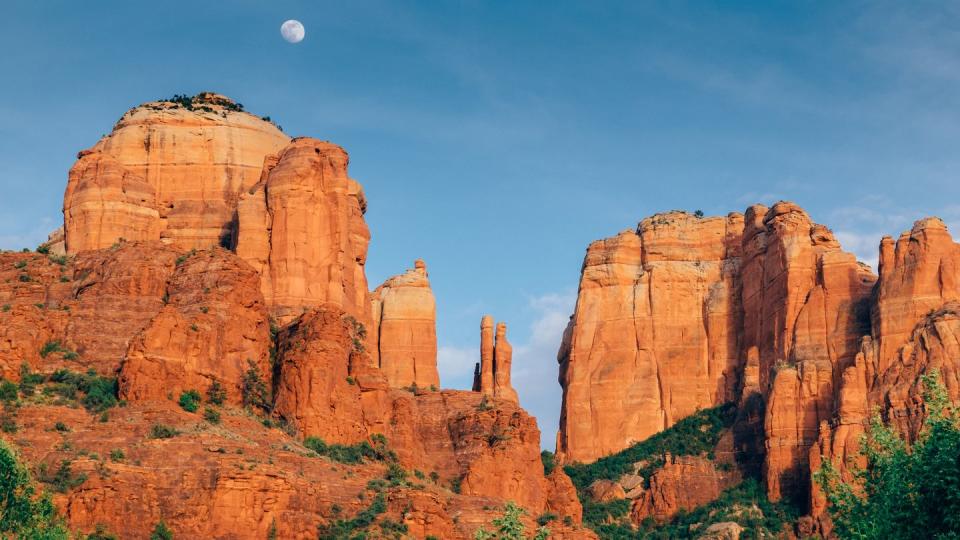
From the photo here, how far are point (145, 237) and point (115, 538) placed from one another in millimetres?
33997

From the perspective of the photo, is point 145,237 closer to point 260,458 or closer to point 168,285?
point 168,285

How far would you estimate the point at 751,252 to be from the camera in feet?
463

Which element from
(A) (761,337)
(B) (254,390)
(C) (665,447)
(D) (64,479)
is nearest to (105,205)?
(B) (254,390)

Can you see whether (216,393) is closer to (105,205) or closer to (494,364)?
(105,205)

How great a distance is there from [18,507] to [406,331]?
5556cm

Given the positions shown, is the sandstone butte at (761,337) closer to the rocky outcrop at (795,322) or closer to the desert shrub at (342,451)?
the rocky outcrop at (795,322)

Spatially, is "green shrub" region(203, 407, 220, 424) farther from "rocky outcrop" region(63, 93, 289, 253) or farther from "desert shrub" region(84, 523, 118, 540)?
"rocky outcrop" region(63, 93, 289, 253)

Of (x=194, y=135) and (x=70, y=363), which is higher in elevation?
(x=194, y=135)

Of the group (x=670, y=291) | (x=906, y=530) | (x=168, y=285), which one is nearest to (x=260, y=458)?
(x=168, y=285)

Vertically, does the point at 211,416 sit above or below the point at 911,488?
above

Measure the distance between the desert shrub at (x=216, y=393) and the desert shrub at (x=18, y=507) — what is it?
81.8 feet

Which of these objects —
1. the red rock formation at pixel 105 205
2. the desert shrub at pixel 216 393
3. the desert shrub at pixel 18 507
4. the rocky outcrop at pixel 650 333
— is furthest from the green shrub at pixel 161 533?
the rocky outcrop at pixel 650 333

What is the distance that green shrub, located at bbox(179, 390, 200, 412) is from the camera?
9475 cm

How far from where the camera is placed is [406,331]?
125 m
